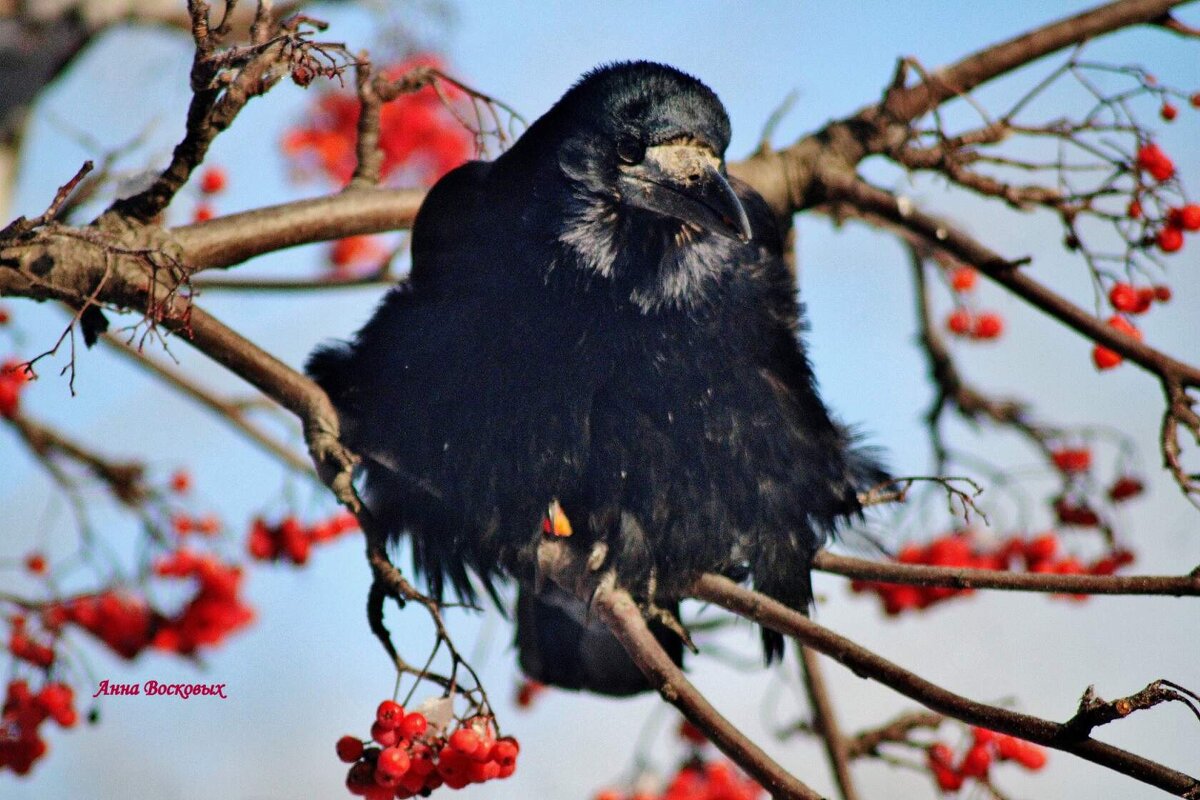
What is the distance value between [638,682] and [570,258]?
113cm

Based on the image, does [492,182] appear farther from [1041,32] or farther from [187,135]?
[1041,32]

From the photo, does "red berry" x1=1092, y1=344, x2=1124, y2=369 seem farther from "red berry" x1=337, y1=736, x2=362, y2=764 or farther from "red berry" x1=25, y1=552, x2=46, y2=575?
"red berry" x1=25, y1=552, x2=46, y2=575

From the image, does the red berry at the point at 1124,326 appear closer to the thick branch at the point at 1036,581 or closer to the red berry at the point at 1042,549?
the red berry at the point at 1042,549

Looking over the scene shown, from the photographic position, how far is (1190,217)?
2.62m

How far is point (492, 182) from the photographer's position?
2.65 meters

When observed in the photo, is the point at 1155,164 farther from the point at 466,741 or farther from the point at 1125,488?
the point at 466,741

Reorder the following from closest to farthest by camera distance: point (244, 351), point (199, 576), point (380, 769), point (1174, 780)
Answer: point (1174, 780) → point (380, 769) → point (244, 351) → point (199, 576)

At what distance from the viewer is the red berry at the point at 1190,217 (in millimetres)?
2611

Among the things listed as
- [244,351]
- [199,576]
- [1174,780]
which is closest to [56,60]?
[199,576]

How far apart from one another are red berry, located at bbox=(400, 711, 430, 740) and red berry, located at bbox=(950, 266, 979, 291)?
6.58 feet

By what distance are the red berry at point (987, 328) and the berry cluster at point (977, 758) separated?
1.26 metres

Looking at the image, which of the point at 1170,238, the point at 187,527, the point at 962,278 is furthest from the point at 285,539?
the point at 1170,238

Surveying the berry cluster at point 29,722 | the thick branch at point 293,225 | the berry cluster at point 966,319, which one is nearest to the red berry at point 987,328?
the berry cluster at point 966,319

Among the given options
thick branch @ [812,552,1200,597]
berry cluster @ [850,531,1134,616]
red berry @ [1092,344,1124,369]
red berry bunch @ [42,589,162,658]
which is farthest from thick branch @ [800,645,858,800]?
red berry bunch @ [42,589,162,658]
